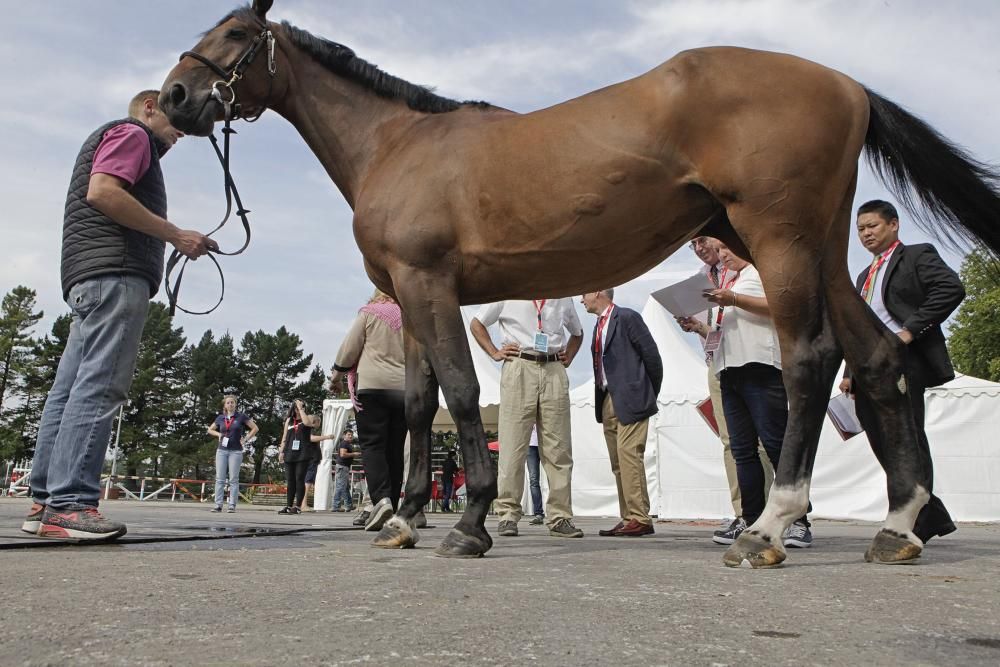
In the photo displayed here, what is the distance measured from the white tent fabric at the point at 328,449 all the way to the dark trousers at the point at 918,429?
14.8 meters

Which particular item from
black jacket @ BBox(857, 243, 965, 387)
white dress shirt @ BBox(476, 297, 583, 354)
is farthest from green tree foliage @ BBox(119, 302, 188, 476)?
black jacket @ BBox(857, 243, 965, 387)

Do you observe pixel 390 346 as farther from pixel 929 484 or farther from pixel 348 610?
pixel 348 610

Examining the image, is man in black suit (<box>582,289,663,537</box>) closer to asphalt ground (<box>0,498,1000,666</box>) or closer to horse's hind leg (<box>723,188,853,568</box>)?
horse's hind leg (<box>723,188,853,568</box>)

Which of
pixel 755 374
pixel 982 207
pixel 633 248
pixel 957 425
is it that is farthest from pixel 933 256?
pixel 957 425

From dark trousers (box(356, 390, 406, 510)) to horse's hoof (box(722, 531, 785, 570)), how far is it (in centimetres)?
388

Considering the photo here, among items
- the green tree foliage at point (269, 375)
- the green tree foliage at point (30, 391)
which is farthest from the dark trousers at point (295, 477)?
the green tree foliage at point (269, 375)

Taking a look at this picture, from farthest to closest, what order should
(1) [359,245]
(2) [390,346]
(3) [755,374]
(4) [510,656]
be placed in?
(2) [390,346] < (3) [755,374] < (1) [359,245] < (4) [510,656]

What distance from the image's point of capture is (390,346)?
681 cm

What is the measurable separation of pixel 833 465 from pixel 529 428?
31.6 ft

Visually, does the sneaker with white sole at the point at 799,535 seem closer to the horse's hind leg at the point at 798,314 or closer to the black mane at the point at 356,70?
the horse's hind leg at the point at 798,314

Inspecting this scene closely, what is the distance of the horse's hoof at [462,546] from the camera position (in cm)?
348

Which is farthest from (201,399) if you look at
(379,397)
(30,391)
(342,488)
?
(379,397)

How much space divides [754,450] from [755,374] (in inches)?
20.0

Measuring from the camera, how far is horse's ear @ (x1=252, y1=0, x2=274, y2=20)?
4413 millimetres
